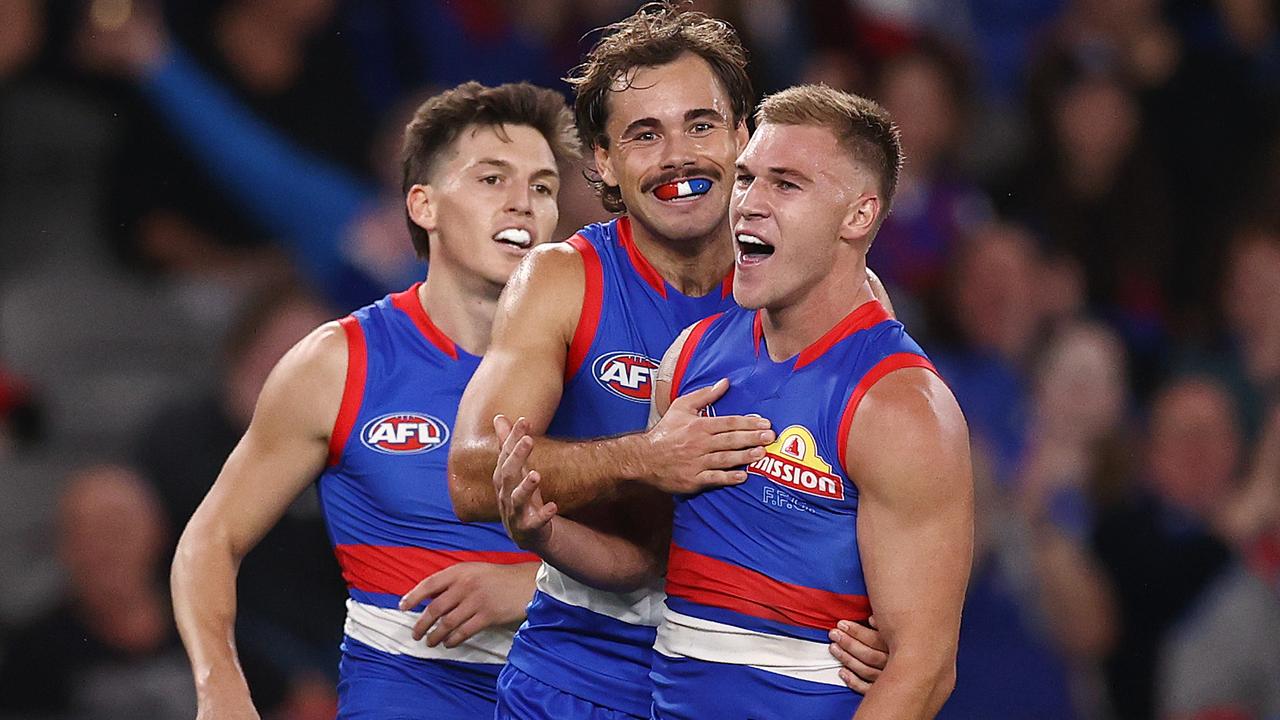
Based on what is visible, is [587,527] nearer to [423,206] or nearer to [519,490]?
[519,490]

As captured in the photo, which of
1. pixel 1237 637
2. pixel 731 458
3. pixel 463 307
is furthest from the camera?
pixel 1237 637

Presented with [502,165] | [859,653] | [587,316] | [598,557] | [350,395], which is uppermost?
[502,165]

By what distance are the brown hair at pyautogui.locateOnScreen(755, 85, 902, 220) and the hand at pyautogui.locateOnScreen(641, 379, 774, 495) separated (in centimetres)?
53

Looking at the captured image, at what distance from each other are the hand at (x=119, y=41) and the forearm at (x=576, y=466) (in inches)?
160

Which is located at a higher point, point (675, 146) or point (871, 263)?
point (871, 263)

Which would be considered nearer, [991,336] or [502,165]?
[502,165]

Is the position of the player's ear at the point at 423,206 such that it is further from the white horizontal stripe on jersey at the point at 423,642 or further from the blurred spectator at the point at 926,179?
the blurred spectator at the point at 926,179

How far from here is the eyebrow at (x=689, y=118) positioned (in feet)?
13.0

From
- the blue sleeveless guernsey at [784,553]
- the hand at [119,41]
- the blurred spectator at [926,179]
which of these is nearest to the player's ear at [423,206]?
the blue sleeveless guernsey at [784,553]

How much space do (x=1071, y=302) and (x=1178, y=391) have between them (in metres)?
0.67

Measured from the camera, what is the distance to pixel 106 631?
6.33 meters

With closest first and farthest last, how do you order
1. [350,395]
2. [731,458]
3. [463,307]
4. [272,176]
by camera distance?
[731,458] → [350,395] → [463,307] → [272,176]

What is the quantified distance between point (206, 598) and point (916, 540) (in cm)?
208

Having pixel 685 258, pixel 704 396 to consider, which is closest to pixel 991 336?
pixel 685 258
